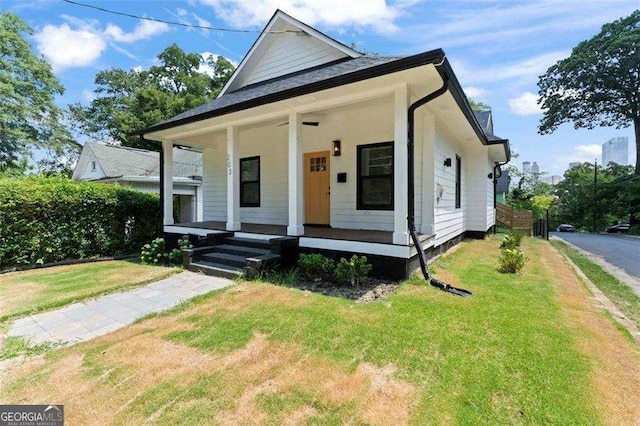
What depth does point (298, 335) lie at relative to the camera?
3064 millimetres

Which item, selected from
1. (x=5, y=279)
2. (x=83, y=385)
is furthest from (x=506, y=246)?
(x=5, y=279)

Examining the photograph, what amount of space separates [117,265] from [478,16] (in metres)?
9.16

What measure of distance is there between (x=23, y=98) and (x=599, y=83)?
36.0 metres

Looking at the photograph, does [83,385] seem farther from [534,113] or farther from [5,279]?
[534,113]

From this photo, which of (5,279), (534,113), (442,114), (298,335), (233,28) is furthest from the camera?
(534,113)

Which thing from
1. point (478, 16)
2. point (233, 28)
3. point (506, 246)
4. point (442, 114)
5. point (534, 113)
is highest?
point (534, 113)

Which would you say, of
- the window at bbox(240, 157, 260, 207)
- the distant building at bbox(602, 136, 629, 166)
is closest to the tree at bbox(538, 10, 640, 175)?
the distant building at bbox(602, 136, 629, 166)

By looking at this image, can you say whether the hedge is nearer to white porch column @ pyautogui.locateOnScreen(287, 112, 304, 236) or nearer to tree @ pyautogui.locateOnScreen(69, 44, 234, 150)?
white porch column @ pyautogui.locateOnScreen(287, 112, 304, 236)

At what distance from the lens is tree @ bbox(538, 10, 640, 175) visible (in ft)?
64.3

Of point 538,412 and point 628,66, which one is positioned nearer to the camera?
point 538,412

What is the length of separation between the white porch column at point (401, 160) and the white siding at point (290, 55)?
11.6 feet

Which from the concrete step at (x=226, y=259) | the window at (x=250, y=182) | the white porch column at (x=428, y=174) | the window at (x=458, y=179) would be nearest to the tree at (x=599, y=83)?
the window at (x=458, y=179)

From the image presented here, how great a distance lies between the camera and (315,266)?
198 inches

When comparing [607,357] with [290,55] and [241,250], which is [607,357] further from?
[290,55]
